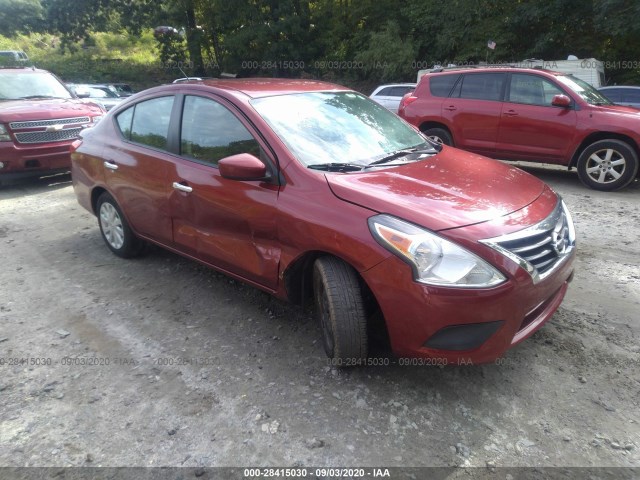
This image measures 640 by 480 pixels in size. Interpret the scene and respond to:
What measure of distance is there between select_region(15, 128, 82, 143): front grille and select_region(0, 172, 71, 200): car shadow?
0.77 metres

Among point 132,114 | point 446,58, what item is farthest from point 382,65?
point 132,114

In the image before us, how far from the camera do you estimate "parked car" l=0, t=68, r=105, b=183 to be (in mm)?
7039

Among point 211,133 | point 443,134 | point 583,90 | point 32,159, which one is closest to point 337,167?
point 211,133

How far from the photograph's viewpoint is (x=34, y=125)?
718 cm

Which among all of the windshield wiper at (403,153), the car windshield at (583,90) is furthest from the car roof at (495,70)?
the windshield wiper at (403,153)

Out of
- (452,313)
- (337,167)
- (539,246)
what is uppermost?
(337,167)

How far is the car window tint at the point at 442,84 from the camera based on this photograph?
26.3 ft

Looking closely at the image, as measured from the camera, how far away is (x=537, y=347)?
9.88 feet

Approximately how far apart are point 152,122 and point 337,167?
1.90 m

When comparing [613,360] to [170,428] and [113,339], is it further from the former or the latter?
[113,339]

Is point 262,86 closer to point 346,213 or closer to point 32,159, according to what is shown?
point 346,213

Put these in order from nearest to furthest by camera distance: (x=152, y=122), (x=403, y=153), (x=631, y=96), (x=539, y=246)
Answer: (x=539, y=246) → (x=403, y=153) → (x=152, y=122) → (x=631, y=96)

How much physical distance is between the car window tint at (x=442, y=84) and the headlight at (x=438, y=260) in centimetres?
637

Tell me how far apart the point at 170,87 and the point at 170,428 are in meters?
2.68
